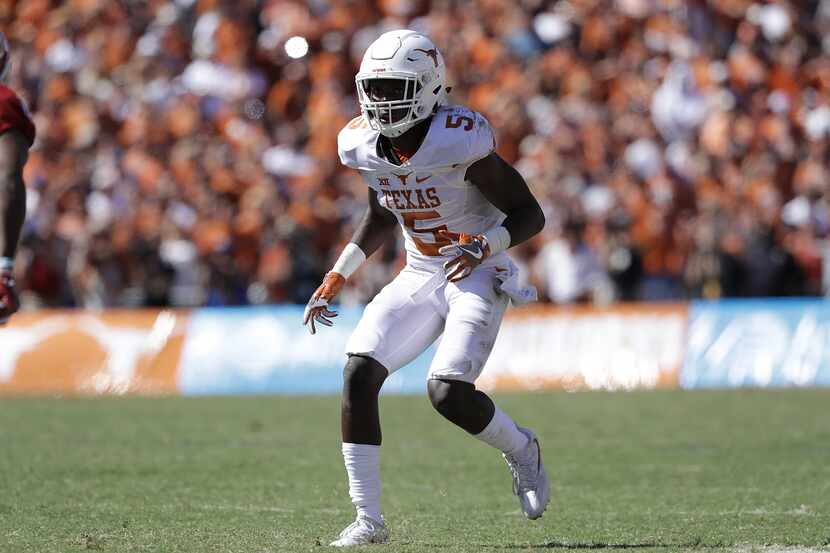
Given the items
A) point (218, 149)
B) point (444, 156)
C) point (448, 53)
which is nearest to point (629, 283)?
point (448, 53)

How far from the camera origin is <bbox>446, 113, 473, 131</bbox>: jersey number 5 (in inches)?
212

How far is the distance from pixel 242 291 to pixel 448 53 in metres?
3.57

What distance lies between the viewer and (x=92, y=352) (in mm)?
13359

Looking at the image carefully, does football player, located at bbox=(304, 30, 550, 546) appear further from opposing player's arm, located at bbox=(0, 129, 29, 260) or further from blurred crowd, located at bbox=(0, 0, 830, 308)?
blurred crowd, located at bbox=(0, 0, 830, 308)

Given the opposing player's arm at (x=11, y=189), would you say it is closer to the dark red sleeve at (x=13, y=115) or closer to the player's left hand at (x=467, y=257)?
the dark red sleeve at (x=13, y=115)

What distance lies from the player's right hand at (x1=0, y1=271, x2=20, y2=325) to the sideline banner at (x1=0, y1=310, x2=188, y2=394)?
8.17 meters

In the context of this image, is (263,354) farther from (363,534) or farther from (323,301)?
(363,534)

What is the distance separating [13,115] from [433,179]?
5.33ft

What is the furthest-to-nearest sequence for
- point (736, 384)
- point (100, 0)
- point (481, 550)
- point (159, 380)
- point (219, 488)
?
point (100, 0) < point (159, 380) < point (736, 384) < point (219, 488) < point (481, 550)

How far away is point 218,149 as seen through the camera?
594 inches

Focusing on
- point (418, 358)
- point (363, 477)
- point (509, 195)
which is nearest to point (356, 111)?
point (418, 358)

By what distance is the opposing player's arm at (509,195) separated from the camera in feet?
17.8

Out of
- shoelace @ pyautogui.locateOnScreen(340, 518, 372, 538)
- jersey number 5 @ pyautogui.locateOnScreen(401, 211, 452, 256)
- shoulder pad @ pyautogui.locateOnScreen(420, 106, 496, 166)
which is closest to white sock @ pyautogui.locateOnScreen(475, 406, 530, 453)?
shoelace @ pyautogui.locateOnScreen(340, 518, 372, 538)

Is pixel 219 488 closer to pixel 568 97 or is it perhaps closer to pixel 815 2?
pixel 568 97
